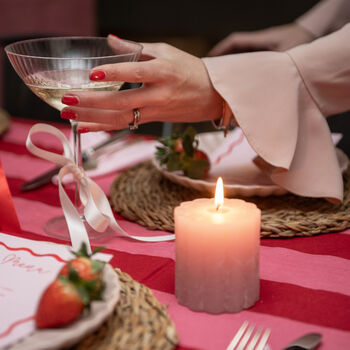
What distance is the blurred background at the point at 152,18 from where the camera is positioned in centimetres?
278

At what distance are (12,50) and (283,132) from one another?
16.8 inches

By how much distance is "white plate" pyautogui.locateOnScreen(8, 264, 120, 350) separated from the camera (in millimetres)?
442

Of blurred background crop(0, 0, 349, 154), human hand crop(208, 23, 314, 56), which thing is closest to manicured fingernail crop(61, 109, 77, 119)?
human hand crop(208, 23, 314, 56)

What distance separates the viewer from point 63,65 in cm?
73

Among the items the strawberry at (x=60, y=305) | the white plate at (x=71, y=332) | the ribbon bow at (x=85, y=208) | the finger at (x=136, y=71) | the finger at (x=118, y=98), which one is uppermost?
the finger at (x=136, y=71)

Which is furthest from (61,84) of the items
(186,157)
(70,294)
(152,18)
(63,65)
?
(152,18)

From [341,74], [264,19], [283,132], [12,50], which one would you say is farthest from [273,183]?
[264,19]

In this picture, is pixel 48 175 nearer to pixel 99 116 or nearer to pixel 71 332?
pixel 99 116

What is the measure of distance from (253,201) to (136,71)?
307mm

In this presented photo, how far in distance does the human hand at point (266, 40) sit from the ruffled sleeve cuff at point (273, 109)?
612 mm

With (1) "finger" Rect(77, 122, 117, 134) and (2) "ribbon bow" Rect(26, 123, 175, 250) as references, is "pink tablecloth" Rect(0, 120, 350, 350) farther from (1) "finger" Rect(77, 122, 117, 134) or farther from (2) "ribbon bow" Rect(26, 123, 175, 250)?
(1) "finger" Rect(77, 122, 117, 134)

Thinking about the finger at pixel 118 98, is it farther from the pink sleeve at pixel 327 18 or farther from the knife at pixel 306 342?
the pink sleeve at pixel 327 18

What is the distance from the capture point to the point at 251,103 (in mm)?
847

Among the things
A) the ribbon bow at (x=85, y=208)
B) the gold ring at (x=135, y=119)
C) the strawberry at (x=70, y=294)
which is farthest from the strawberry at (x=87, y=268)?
the gold ring at (x=135, y=119)
